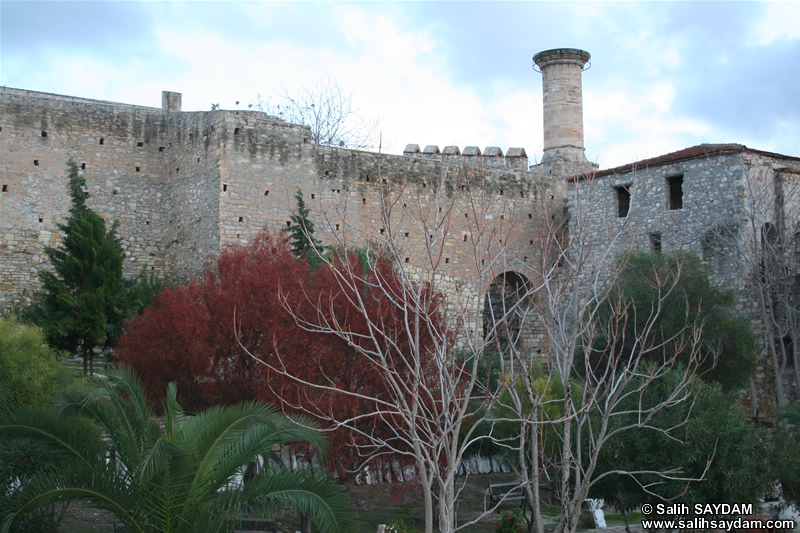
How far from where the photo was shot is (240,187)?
1773cm

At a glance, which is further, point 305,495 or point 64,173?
point 64,173

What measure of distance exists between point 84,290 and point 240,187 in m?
3.99

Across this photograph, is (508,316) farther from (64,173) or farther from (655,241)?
(64,173)

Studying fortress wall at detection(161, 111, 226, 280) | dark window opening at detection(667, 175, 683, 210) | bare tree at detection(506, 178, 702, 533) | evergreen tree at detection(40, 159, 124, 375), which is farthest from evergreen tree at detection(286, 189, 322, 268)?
dark window opening at detection(667, 175, 683, 210)

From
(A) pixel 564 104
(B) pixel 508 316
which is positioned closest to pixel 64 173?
(B) pixel 508 316

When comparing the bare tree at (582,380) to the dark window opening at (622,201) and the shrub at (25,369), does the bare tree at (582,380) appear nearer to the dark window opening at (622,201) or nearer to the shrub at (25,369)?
the dark window opening at (622,201)

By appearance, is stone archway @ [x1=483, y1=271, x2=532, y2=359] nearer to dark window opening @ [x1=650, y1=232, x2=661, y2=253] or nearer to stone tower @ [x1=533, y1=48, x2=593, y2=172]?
dark window opening @ [x1=650, y1=232, x2=661, y2=253]

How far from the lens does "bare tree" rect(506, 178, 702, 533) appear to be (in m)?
7.54

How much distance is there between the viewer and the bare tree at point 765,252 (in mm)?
18500

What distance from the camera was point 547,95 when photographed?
2319 cm

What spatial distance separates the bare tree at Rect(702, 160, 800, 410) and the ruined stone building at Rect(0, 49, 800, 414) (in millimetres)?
45

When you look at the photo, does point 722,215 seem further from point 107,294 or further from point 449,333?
point 107,294

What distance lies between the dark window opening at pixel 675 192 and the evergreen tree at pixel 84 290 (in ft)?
40.0

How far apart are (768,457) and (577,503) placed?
4.85 metres
